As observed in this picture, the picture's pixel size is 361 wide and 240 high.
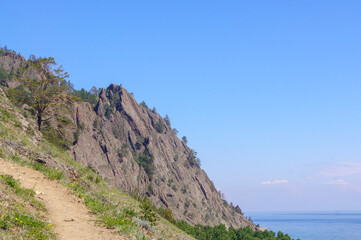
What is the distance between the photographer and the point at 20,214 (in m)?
10.0

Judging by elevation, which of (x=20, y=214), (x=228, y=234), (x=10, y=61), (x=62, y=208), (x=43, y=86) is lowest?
(x=228, y=234)

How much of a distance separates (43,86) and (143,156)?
10886 centimetres

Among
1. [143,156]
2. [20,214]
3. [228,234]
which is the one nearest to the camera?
[20,214]

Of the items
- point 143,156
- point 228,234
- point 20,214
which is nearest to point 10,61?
point 143,156

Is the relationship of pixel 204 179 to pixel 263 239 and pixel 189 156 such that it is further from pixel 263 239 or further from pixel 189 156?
pixel 263 239

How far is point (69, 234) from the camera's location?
32.7 ft

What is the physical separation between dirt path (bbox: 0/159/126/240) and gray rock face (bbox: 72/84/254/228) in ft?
316

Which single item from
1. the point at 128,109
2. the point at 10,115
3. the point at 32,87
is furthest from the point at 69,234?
the point at 128,109

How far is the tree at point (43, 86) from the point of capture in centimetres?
3634

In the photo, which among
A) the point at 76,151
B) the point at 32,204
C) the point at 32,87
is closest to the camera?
the point at 32,204

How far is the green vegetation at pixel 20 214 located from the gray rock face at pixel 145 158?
99.6m

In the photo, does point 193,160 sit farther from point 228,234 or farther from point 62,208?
point 62,208

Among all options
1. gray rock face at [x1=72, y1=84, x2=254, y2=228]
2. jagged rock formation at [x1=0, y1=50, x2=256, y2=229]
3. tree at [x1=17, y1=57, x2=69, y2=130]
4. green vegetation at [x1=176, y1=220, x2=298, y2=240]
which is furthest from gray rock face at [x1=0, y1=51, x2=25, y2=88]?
tree at [x1=17, y1=57, x2=69, y2=130]

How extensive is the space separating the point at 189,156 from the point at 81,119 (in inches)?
2997
